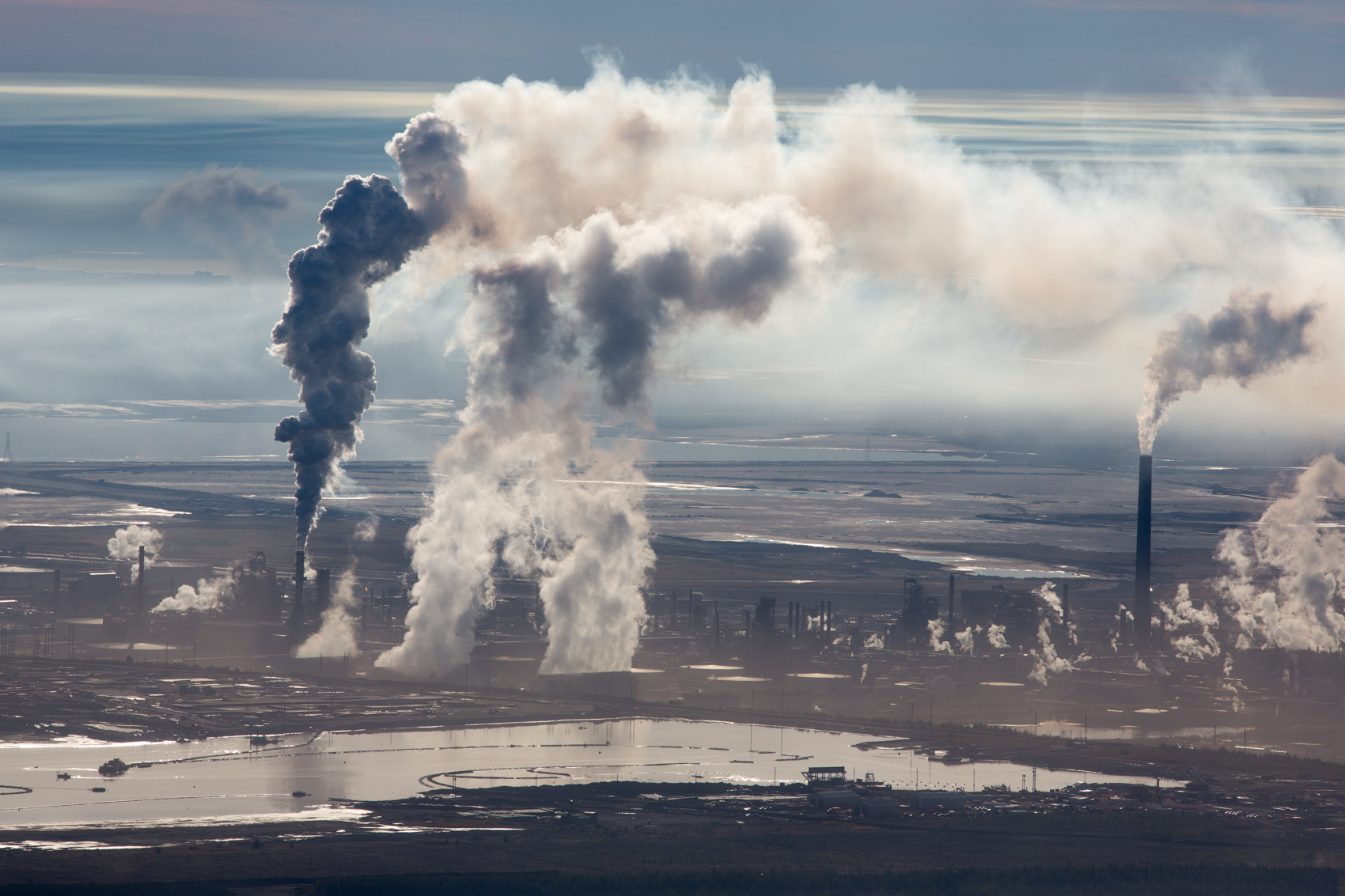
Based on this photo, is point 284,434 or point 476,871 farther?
point 284,434

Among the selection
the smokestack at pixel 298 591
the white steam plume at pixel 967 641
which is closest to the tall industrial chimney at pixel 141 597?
the smokestack at pixel 298 591

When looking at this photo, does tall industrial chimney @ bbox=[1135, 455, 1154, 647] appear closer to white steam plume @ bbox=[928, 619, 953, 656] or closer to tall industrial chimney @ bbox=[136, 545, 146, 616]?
white steam plume @ bbox=[928, 619, 953, 656]

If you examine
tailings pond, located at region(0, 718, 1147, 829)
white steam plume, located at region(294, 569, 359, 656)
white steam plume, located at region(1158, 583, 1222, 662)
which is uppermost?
white steam plume, located at region(1158, 583, 1222, 662)

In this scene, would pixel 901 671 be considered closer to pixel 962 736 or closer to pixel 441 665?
pixel 962 736

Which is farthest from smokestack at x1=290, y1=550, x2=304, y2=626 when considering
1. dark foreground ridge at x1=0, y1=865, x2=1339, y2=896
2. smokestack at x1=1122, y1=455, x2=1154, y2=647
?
Answer: smokestack at x1=1122, y1=455, x2=1154, y2=647

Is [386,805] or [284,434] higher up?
[284,434]

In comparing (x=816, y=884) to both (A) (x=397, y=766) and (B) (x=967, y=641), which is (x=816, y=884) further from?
(B) (x=967, y=641)

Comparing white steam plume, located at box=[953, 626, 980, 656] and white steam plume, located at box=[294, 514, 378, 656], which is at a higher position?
white steam plume, located at box=[953, 626, 980, 656]

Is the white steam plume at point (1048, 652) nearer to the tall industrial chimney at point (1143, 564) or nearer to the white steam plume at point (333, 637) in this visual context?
the tall industrial chimney at point (1143, 564)

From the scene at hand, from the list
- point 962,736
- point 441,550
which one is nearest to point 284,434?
point 441,550
